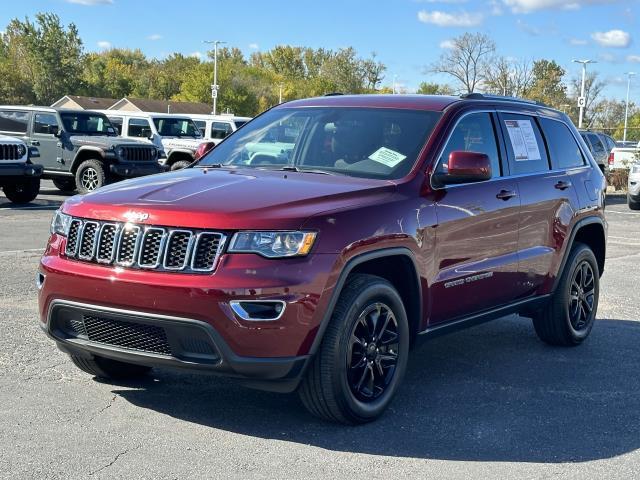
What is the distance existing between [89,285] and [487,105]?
3.00 metres

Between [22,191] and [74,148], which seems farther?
[74,148]


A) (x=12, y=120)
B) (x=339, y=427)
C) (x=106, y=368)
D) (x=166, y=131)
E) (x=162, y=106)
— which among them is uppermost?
(x=162, y=106)

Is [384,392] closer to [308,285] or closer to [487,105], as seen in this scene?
[308,285]

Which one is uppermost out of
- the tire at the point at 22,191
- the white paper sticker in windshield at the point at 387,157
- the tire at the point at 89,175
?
the white paper sticker in windshield at the point at 387,157

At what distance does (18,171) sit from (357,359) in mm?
13735

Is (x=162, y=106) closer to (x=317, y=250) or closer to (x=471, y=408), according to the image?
(x=471, y=408)

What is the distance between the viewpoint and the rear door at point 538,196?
20.2ft

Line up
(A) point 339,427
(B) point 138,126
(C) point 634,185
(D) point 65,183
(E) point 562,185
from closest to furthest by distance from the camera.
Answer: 1. (A) point 339,427
2. (E) point 562,185
3. (C) point 634,185
4. (D) point 65,183
5. (B) point 138,126

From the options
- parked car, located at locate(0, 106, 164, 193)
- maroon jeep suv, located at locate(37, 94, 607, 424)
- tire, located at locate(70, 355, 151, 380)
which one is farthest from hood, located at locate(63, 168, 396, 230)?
parked car, located at locate(0, 106, 164, 193)

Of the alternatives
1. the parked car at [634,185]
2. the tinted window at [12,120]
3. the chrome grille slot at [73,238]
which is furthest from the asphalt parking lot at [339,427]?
the parked car at [634,185]

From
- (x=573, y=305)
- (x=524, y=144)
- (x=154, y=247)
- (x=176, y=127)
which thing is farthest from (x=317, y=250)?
(x=176, y=127)

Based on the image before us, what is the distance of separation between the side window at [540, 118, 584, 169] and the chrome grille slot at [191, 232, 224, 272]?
3.31m

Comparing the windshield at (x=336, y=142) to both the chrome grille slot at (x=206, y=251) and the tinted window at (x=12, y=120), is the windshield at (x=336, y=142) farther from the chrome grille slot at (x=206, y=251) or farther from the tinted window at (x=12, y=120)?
the tinted window at (x=12, y=120)

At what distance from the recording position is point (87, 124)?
20.4 m
